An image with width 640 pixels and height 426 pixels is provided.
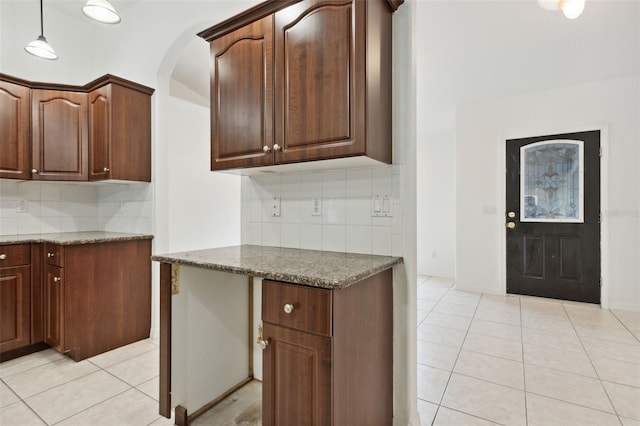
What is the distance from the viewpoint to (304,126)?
1.51 m

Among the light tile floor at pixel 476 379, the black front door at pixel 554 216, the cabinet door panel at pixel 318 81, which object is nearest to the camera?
the cabinet door panel at pixel 318 81

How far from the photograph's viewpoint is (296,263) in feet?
4.69

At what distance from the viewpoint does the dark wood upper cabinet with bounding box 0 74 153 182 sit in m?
2.52

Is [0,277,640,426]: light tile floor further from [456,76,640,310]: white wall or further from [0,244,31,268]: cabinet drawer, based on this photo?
[456,76,640,310]: white wall

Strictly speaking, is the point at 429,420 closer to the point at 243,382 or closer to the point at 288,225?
the point at 243,382

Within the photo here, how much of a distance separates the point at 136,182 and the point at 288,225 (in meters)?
1.63

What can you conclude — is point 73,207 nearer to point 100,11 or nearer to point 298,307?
point 100,11

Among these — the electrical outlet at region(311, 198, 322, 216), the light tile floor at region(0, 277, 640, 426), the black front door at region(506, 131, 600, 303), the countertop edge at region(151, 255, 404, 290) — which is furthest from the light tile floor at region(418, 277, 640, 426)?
the electrical outlet at region(311, 198, 322, 216)

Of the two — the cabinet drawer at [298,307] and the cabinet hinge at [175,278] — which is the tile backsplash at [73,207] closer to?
the cabinet hinge at [175,278]

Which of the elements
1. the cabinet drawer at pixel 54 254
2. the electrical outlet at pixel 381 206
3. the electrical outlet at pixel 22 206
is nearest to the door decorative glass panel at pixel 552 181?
the electrical outlet at pixel 381 206

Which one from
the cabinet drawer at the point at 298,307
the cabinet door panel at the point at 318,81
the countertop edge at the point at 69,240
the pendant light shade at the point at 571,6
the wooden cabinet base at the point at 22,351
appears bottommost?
the wooden cabinet base at the point at 22,351

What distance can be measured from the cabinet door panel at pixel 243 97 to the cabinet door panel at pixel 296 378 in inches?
35.8

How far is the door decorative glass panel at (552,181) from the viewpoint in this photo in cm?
370

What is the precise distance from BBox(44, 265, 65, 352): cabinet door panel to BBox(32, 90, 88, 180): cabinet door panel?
83 cm
